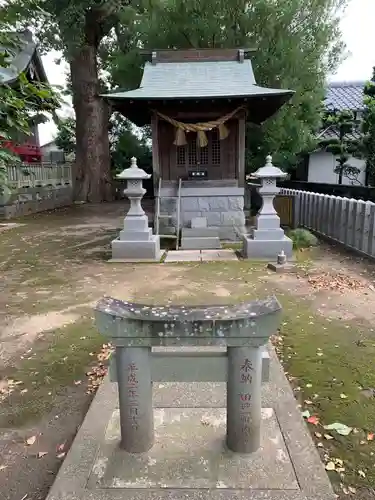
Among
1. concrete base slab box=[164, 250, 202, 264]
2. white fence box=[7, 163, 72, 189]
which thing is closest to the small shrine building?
concrete base slab box=[164, 250, 202, 264]

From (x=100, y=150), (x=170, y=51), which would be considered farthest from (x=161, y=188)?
(x=100, y=150)

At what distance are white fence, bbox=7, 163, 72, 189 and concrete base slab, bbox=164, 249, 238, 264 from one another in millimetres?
9040

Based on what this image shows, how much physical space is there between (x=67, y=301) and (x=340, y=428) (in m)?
4.09

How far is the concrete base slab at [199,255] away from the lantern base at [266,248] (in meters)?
0.39

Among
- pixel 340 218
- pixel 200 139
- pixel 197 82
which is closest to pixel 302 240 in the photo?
pixel 340 218

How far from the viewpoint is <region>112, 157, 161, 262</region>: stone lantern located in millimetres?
8508

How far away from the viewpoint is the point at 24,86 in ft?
7.94

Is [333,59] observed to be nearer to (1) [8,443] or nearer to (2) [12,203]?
(2) [12,203]

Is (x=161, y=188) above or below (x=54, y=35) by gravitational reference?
below

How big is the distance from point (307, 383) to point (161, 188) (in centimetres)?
871

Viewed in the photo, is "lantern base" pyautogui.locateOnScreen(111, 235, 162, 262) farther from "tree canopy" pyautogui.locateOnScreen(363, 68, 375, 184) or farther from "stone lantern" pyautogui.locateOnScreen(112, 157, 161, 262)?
"tree canopy" pyautogui.locateOnScreen(363, 68, 375, 184)

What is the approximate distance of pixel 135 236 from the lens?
339 inches

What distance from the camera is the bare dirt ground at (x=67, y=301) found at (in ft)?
9.21

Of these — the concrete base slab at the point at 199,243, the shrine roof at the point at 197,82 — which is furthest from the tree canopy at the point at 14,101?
the shrine roof at the point at 197,82
